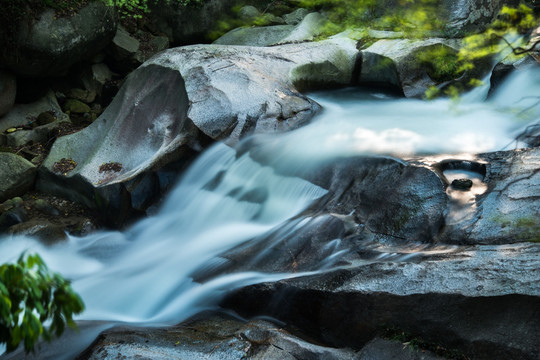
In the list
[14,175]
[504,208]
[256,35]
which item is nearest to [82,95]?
[14,175]

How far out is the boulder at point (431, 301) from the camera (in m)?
3.17

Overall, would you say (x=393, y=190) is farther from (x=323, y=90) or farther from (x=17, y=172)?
(x=17, y=172)

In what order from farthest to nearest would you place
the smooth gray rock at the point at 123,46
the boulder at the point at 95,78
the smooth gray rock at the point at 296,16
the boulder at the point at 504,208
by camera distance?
1. the smooth gray rock at the point at 296,16
2. the smooth gray rock at the point at 123,46
3. the boulder at the point at 95,78
4. the boulder at the point at 504,208

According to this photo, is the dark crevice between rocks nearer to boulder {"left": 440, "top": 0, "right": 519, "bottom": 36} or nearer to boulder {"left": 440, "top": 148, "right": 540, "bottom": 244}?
boulder {"left": 440, "top": 148, "right": 540, "bottom": 244}

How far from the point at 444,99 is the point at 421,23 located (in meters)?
2.03

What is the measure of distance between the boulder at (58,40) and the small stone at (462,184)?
6777mm

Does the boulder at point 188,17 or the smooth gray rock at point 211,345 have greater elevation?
the boulder at point 188,17

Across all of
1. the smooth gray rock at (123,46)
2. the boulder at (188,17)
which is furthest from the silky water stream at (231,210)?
the boulder at (188,17)

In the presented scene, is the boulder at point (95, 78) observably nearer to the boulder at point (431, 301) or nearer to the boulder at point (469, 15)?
the boulder at point (469, 15)

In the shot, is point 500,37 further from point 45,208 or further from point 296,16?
point 45,208

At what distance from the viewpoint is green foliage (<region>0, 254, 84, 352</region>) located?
166 centimetres

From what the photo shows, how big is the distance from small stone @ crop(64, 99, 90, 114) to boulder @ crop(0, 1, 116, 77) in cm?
57

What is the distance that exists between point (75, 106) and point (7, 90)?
1200 millimetres

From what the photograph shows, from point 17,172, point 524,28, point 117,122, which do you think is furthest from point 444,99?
point 17,172
